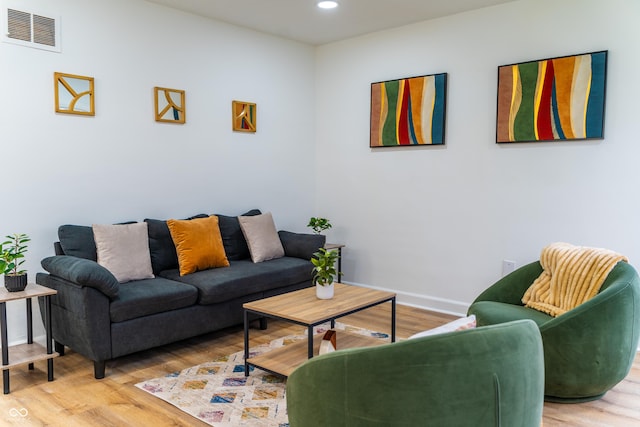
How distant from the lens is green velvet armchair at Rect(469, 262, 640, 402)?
2621 millimetres

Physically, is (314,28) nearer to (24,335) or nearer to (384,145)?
(384,145)

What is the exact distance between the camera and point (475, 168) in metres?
4.38

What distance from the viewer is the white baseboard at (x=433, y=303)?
4.52 metres

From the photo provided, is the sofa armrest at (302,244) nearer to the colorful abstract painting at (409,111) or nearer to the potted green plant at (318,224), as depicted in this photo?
the potted green plant at (318,224)

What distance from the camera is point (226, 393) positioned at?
2891 mm

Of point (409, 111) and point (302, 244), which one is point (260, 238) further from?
point (409, 111)

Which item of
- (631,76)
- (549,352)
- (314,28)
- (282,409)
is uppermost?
(314,28)

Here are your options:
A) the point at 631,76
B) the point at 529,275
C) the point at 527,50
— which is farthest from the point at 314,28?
the point at 529,275

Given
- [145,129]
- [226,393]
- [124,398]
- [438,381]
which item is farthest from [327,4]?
[438,381]

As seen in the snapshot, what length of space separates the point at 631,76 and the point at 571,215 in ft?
3.48

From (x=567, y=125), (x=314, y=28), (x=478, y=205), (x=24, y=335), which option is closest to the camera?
(x=24, y=335)

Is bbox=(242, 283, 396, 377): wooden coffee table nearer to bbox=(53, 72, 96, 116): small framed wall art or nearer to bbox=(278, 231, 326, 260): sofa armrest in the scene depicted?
bbox=(278, 231, 326, 260): sofa armrest

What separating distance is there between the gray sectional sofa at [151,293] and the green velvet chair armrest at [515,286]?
1.58 meters

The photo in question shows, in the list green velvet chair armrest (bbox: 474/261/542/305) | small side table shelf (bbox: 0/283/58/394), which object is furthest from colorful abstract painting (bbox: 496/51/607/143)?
small side table shelf (bbox: 0/283/58/394)
